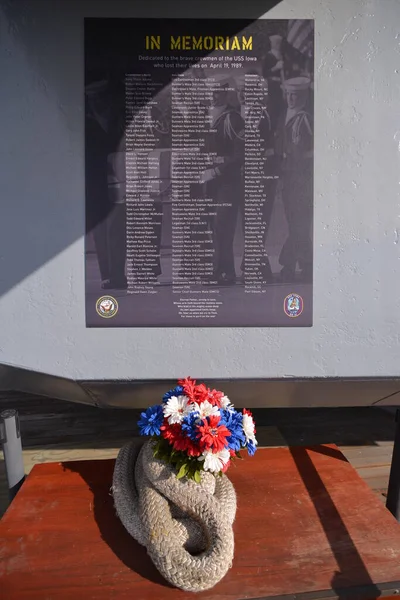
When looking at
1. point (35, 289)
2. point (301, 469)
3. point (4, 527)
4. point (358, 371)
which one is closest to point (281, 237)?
point (358, 371)

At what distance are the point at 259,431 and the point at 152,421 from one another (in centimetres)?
234

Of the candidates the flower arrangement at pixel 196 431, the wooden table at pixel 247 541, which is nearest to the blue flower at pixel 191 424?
the flower arrangement at pixel 196 431

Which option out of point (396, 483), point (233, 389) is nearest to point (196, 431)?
point (233, 389)

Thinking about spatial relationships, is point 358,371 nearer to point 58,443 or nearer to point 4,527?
point 4,527

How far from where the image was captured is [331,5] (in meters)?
2.27

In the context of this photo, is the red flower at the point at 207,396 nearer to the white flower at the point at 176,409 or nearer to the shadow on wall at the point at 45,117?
the white flower at the point at 176,409

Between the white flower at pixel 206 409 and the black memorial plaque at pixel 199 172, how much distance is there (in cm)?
70

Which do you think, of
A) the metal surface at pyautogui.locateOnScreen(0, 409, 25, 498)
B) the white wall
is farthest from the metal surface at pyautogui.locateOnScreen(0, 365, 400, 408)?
the metal surface at pyautogui.locateOnScreen(0, 409, 25, 498)

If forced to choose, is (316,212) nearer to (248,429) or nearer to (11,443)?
(248,429)

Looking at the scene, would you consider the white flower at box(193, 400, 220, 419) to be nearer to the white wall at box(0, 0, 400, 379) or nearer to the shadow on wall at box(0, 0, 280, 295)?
the white wall at box(0, 0, 400, 379)

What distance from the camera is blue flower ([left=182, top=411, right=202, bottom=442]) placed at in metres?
1.66

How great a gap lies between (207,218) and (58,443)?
8.30 ft

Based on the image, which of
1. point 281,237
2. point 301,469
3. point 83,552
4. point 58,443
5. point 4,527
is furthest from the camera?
point 58,443

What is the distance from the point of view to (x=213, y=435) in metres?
1.64
